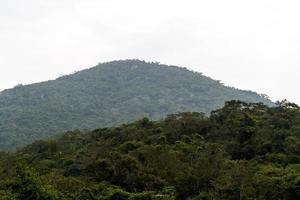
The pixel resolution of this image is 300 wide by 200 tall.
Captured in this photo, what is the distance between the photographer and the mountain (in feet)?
278

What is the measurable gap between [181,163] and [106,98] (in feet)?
290

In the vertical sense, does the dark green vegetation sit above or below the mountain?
below

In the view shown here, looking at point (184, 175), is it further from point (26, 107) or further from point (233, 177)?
point (26, 107)

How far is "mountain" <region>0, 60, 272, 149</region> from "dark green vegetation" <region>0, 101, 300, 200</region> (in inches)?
1493

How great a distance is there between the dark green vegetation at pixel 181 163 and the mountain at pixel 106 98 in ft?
124

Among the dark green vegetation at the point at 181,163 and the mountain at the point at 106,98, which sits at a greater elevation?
the mountain at the point at 106,98

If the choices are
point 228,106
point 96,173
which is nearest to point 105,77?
point 228,106

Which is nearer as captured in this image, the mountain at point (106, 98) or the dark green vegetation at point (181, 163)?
the dark green vegetation at point (181, 163)

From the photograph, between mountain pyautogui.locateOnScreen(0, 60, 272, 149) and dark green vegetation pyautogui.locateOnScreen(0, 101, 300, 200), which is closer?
dark green vegetation pyautogui.locateOnScreen(0, 101, 300, 200)

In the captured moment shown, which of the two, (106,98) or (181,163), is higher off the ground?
(106,98)

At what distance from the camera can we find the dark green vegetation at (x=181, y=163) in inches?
856

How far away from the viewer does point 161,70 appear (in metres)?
143

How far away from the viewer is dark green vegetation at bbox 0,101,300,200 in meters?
21.8

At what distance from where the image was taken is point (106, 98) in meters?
114
